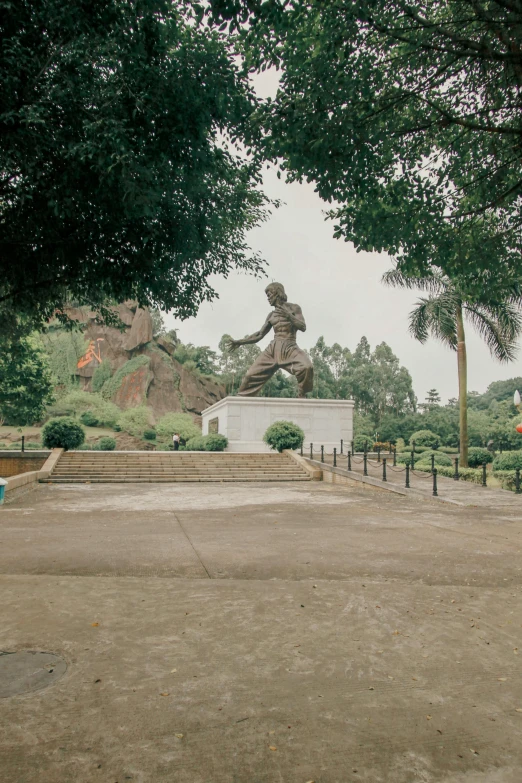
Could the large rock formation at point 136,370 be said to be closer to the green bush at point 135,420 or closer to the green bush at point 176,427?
the green bush at point 135,420

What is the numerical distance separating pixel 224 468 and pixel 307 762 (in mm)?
17373

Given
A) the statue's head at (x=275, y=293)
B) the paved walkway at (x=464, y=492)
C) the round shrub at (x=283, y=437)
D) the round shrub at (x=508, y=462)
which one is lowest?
the paved walkway at (x=464, y=492)

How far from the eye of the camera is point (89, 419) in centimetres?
4816

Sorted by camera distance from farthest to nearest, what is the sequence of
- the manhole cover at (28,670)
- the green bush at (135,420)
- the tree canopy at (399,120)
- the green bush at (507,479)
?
the green bush at (135,420)
the green bush at (507,479)
the tree canopy at (399,120)
the manhole cover at (28,670)

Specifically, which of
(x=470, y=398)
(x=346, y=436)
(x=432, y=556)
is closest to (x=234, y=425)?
(x=346, y=436)

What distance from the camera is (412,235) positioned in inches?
260

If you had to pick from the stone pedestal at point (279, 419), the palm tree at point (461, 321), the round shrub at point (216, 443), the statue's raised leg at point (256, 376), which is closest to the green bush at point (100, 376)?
the stone pedestal at point (279, 419)

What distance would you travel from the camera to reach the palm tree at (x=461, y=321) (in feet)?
72.5

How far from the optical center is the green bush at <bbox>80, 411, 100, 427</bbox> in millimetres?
48156

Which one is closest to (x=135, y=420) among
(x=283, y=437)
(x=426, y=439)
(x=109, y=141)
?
(x=426, y=439)

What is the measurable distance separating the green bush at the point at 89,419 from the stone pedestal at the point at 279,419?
74.9 ft

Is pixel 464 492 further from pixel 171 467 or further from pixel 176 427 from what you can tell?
pixel 176 427

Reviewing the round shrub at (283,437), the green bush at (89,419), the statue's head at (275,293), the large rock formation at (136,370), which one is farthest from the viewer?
the large rock formation at (136,370)

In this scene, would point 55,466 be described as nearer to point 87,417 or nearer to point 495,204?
point 495,204
